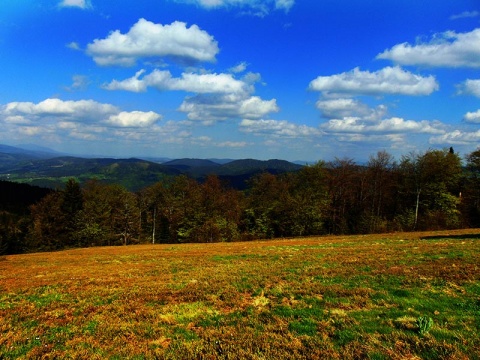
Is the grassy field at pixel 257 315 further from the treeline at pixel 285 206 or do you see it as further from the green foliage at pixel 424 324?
the treeline at pixel 285 206

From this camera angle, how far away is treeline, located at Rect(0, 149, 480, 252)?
6875cm

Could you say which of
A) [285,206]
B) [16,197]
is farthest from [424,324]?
[16,197]

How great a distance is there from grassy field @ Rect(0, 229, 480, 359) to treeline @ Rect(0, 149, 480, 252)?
56936 mm

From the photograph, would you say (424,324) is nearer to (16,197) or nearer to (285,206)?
(285,206)

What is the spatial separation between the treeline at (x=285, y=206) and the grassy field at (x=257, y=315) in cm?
5694

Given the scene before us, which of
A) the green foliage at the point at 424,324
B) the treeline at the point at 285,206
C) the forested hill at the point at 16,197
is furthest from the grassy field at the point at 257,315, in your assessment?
the forested hill at the point at 16,197

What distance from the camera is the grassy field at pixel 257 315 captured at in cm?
859

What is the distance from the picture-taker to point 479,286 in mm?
13367

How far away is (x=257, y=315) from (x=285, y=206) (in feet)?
229

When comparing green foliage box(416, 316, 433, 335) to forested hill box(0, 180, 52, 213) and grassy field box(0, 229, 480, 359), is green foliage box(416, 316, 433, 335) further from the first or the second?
forested hill box(0, 180, 52, 213)

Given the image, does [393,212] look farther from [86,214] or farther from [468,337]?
[86,214]

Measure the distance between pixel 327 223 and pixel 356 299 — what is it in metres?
72.7

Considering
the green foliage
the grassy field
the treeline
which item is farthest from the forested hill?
the green foliage

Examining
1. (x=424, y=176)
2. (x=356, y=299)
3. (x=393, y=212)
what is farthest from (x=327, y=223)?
(x=356, y=299)
